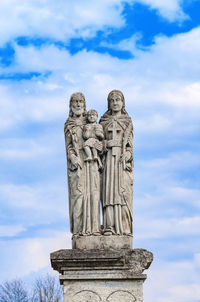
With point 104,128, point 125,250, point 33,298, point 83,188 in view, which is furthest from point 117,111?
point 33,298

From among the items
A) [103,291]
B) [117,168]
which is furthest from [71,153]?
[103,291]

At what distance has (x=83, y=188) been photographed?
16.0 m

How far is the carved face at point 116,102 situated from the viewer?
16625 mm

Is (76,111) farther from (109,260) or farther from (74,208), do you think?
(109,260)

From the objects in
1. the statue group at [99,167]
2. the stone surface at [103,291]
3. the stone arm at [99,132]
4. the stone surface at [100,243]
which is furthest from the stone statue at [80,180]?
the stone surface at [103,291]

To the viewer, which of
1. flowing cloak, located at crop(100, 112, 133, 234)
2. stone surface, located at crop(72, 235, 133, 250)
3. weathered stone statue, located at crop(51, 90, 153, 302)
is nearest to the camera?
weathered stone statue, located at crop(51, 90, 153, 302)

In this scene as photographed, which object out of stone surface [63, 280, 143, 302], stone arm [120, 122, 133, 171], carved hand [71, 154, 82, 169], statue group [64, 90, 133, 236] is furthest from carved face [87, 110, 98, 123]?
stone surface [63, 280, 143, 302]

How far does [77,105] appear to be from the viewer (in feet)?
54.3

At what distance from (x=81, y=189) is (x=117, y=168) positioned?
0.83 meters

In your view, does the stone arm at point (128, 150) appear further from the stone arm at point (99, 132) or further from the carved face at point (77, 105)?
the carved face at point (77, 105)

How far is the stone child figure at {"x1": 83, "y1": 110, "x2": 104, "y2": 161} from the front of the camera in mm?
16156

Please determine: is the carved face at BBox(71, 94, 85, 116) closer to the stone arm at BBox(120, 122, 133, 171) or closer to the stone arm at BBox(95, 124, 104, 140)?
the stone arm at BBox(95, 124, 104, 140)

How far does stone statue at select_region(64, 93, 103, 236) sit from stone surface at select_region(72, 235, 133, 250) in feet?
0.38

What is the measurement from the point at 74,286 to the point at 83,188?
1.94 meters
